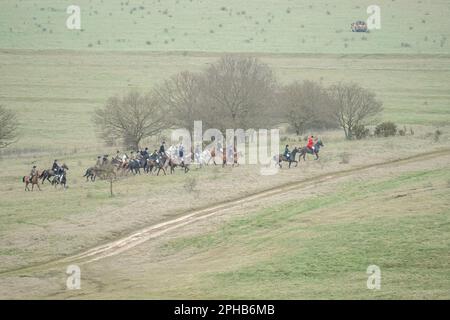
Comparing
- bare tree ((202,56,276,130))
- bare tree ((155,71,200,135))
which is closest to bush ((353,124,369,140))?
bare tree ((202,56,276,130))

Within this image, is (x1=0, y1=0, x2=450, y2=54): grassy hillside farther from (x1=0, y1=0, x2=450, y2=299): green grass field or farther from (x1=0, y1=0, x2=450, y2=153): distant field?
(x1=0, y1=0, x2=450, y2=299): green grass field

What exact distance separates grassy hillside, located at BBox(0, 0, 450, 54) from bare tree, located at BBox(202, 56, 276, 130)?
3005cm

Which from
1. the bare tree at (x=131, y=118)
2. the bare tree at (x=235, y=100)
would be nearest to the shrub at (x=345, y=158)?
the bare tree at (x=235, y=100)

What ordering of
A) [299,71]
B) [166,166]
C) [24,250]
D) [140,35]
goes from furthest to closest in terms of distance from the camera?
[140,35], [299,71], [166,166], [24,250]

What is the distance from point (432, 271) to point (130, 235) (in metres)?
11.9

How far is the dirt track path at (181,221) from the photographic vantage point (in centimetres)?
2651

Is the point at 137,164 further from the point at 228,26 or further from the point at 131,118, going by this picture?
the point at 228,26

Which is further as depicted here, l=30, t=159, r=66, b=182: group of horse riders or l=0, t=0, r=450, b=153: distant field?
l=0, t=0, r=450, b=153: distant field

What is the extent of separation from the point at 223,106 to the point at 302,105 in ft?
21.5

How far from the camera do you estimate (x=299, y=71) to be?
251 ft

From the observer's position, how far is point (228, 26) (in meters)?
93.9

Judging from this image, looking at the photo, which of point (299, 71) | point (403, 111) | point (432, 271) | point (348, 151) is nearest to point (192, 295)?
point (432, 271)

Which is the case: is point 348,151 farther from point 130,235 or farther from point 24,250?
point 24,250

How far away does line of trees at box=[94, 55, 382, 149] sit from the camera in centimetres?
5122
